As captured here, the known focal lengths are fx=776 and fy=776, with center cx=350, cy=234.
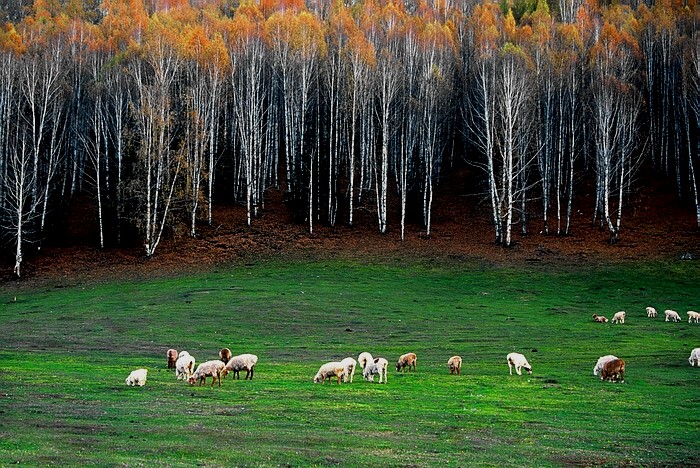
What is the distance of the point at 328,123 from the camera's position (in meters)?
76.4

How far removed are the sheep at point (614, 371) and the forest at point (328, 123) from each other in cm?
3763

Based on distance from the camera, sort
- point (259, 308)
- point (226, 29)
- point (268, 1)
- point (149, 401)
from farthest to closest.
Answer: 1. point (268, 1)
2. point (226, 29)
3. point (259, 308)
4. point (149, 401)

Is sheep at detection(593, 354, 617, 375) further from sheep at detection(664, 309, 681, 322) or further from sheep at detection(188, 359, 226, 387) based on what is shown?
sheep at detection(664, 309, 681, 322)

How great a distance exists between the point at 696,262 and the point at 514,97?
1941 centimetres

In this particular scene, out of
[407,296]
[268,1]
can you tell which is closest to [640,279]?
[407,296]

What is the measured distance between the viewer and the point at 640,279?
181ft

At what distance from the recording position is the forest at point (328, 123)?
2542 inches

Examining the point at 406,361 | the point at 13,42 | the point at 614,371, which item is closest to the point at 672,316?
the point at 614,371

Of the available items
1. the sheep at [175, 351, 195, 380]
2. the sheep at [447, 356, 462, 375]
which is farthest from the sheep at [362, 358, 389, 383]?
the sheep at [175, 351, 195, 380]

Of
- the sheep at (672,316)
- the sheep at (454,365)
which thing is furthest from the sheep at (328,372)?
the sheep at (672,316)

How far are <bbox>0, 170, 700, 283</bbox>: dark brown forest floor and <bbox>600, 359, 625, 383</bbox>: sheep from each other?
34761mm

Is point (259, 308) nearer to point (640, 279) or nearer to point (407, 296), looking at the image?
point (407, 296)

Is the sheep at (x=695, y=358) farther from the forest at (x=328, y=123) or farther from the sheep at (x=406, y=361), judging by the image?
the forest at (x=328, y=123)

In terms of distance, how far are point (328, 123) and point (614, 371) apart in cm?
5455
